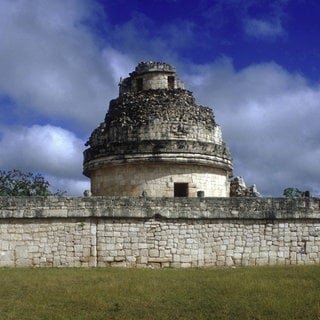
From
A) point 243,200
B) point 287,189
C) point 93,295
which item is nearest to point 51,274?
point 93,295

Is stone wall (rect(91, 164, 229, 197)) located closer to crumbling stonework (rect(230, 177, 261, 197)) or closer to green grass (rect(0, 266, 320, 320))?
crumbling stonework (rect(230, 177, 261, 197))

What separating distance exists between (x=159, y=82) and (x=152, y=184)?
14.8 ft

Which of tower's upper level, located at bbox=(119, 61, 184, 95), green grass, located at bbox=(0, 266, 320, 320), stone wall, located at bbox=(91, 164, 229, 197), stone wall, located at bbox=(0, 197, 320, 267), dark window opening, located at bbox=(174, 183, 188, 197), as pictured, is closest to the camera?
green grass, located at bbox=(0, 266, 320, 320)

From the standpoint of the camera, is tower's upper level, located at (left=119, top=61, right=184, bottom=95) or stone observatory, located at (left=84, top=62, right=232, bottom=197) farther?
tower's upper level, located at (left=119, top=61, right=184, bottom=95)

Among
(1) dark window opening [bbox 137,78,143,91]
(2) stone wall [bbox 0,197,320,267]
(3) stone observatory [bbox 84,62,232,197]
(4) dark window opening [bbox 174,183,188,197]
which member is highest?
(1) dark window opening [bbox 137,78,143,91]

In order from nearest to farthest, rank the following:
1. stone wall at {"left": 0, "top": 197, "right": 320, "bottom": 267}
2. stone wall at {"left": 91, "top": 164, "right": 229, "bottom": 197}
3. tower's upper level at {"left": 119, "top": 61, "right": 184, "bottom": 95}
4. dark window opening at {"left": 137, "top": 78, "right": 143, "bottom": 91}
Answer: stone wall at {"left": 0, "top": 197, "right": 320, "bottom": 267} < stone wall at {"left": 91, "top": 164, "right": 229, "bottom": 197} < tower's upper level at {"left": 119, "top": 61, "right": 184, "bottom": 95} < dark window opening at {"left": 137, "top": 78, "right": 143, "bottom": 91}

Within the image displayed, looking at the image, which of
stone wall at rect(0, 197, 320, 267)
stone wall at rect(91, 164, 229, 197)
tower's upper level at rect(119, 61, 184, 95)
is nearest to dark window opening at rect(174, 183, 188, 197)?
stone wall at rect(91, 164, 229, 197)

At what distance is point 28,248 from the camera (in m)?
15.1

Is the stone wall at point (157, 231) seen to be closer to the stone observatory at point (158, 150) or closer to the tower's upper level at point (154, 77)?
the stone observatory at point (158, 150)

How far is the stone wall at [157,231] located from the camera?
15070 millimetres

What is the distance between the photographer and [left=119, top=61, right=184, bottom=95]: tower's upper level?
Answer: 21438mm

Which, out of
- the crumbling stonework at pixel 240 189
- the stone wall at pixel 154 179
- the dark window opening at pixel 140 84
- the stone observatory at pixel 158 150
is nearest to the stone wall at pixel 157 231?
the stone observatory at pixel 158 150

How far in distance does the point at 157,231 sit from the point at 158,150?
428cm

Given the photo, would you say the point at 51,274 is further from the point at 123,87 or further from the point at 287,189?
the point at 287,189
